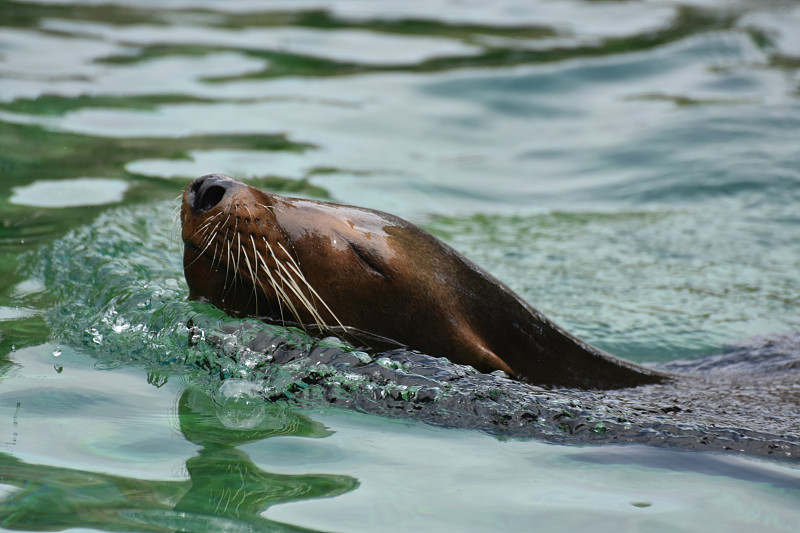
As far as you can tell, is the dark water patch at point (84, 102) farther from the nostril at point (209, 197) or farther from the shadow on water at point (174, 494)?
the shadow on water at point (174, 494)

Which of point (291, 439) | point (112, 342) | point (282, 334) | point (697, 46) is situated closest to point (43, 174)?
point (112, 342)

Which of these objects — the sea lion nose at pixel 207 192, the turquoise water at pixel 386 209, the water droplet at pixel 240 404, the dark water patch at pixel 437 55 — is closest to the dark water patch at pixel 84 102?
the turquoise water at pixel 386 209

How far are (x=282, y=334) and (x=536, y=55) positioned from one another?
7.88 meters

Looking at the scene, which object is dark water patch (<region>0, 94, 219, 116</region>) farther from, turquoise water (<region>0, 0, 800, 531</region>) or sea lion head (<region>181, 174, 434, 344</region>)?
sea lion head (<region>181, 174, 434, 344</region>)

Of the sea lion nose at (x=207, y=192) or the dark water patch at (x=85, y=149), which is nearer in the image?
the sea lion nose at (x=207, y=192)

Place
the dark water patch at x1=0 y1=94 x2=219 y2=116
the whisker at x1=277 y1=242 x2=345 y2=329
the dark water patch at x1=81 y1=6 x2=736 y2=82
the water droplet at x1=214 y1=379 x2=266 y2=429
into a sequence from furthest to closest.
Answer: the dark water patch at x1=81 y1=6 x2=736 y2=82 → the dark water patch at x1=0 y1=94 x2=219 y2=116 → the whisker at x1=277 y1=242 x2=345 y2=329 → the water droplet at x1=214 y1=379 x2=266 y2=429

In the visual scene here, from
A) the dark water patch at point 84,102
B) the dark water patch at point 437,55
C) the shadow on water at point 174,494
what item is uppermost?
the dark water patch at point 437,55

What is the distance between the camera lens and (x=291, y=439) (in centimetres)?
332

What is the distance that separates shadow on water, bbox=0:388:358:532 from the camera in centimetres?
271

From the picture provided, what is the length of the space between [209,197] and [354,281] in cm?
60

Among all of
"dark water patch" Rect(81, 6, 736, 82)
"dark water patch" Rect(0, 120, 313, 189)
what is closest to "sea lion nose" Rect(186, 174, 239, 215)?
"dark water patch" Rect(0, 120, 313, 189)

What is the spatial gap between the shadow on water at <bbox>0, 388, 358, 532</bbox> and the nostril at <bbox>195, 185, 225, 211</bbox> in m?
0.85

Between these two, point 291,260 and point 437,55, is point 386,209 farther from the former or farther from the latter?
point 437,55

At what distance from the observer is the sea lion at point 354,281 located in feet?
12.3
